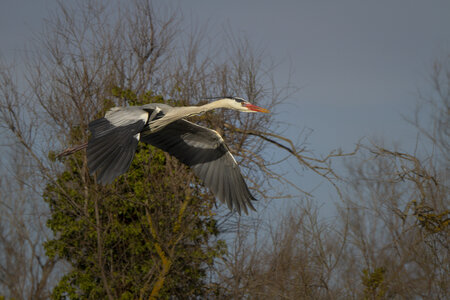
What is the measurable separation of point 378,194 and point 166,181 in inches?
131

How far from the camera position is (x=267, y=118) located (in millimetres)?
9445

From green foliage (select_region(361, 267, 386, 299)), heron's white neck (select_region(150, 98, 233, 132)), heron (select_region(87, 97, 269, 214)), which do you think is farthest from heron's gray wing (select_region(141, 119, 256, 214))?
green foliage (select_region(361, 267, 386, 299))

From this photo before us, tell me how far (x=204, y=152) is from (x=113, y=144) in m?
2.09

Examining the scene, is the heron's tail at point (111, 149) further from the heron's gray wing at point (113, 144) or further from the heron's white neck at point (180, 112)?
the heron's white neck at point (180, 112)

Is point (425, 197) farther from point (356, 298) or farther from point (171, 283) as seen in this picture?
point (171, 283)

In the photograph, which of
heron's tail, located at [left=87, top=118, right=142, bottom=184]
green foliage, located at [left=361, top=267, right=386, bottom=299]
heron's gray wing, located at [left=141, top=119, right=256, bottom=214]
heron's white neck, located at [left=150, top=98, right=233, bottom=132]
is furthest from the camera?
green foliage, located at [left=361, top=267, right=386, bottom=299]

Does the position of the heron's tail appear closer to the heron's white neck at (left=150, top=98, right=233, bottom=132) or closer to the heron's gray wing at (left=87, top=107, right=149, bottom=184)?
the heron's gray wing at (left=87, top=107, right=149, bottom=184)

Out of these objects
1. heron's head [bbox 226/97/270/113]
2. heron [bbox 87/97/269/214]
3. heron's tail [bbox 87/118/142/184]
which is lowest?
heron's tail [bbox 87/118/142/184]

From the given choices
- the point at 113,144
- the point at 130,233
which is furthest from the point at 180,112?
the point at 130,233

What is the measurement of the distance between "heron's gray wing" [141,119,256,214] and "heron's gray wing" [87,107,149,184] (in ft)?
4.06

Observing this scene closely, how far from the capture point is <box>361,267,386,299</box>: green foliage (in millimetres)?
6910

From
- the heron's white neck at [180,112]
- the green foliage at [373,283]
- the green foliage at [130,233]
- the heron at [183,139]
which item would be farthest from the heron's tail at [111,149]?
the green foliage at [373,283]

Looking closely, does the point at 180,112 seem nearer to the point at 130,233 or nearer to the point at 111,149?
the point at 111,149

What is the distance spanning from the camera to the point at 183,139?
6480 millimetres
